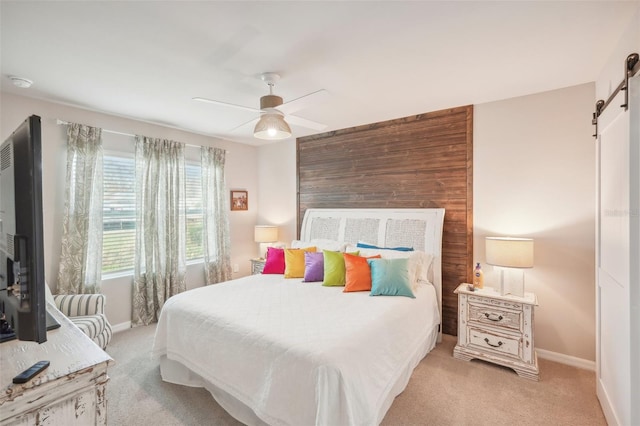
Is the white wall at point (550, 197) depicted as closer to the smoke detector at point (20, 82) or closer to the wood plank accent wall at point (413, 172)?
the wood plank accent wall at point (413, 172)

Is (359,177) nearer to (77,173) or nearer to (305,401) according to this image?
(305,401)

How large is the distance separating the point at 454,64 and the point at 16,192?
2771 mm

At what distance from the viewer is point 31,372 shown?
3.23 feet

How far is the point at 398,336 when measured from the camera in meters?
2.20

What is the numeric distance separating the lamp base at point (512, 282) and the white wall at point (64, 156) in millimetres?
3877

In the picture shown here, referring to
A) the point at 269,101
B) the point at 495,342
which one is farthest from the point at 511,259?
the point at 269,101

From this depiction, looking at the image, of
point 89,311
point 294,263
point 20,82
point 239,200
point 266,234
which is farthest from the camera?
point 239,200

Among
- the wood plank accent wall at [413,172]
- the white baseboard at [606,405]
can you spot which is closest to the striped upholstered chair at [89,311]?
the wood plank accent wall at [413,172]

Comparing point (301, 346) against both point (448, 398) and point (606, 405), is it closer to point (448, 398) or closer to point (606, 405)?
point (448, 398)

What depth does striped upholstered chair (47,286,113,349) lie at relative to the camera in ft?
8.69

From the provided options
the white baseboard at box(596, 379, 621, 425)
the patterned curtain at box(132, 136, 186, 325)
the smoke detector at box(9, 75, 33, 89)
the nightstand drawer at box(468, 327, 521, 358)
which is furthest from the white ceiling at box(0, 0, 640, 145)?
the white baseboard at box(596, 379, 621, 425)

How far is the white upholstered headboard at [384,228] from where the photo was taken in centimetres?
330

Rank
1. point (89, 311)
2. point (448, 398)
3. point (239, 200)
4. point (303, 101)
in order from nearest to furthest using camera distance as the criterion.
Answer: point (448, 398), point (303, 101), point (89, 311), point (239, 200)

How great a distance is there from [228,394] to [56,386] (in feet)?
4.53
